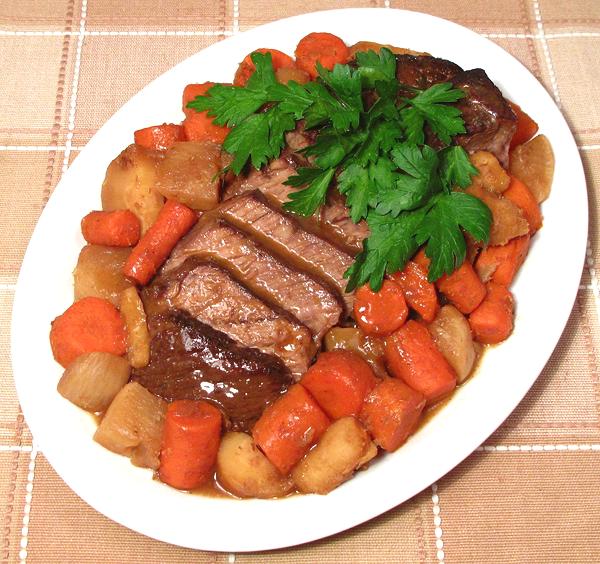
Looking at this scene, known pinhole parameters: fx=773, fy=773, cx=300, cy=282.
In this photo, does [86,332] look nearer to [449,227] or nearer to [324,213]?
[324,213]

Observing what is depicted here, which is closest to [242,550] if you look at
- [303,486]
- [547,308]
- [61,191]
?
[303,486]

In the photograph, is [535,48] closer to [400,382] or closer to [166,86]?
[166,86]

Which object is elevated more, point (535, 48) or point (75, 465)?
point (535, 48)

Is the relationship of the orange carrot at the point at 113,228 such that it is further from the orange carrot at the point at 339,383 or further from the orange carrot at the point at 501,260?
the orange carrot at the point at 501,260

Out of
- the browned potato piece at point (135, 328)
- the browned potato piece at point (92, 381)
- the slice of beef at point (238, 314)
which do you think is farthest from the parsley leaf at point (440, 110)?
the browned potato piece at point (92, 381)

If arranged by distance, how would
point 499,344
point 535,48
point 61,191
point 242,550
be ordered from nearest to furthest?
point 242,550 → point 499,344 → point 61,191 → point 535,48
